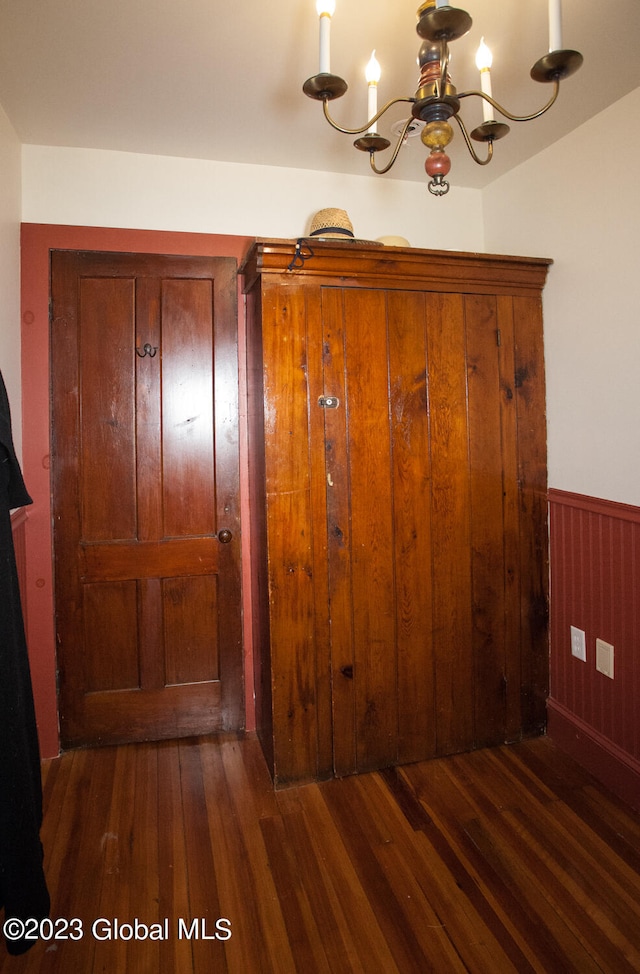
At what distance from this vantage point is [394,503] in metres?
2.25

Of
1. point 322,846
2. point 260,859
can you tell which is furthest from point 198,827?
point 322,846

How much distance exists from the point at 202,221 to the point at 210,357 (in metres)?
0.57

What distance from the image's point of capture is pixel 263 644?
7.49 ft

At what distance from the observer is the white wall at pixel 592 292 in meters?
2.01

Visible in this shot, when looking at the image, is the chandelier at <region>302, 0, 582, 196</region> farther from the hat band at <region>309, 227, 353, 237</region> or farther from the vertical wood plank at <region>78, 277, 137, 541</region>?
the vertical wood plank at <region>78, 277, 137, 541</region>

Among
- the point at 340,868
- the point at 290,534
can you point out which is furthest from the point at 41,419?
the point at 340,868

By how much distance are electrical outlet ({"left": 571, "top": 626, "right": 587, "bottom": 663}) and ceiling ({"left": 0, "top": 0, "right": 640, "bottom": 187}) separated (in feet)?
5.81

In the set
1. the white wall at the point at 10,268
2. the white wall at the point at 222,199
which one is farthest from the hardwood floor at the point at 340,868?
the white wall at the point at 222,199

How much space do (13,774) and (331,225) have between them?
6.69 ft

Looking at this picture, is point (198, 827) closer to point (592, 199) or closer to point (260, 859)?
point (260, 859)

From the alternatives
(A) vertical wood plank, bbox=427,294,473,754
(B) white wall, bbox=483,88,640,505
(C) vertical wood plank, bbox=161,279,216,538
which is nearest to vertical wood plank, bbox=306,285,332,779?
(A) vertical wood plank, bbox=427,294,473,754

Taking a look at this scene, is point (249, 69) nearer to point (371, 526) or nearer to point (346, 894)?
point (371, 526)

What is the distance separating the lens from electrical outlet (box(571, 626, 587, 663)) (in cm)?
229

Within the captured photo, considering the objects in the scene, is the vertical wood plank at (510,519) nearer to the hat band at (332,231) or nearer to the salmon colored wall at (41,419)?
the hat band at (332,231)
